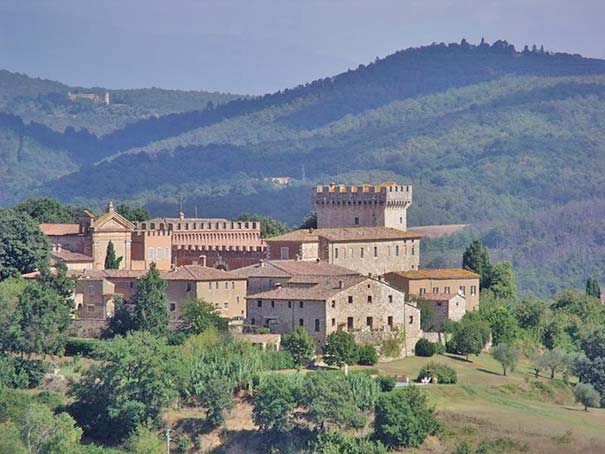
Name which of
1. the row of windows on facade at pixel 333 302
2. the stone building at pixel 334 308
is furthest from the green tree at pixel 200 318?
the row of windows on facade at pixel 333 302

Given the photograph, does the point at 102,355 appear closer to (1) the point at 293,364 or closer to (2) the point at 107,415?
(2) the point at 107,415

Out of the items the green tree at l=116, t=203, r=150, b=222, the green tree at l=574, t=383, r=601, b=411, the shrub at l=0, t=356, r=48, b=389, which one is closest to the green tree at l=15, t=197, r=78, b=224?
the green tree at l=116, t=203, r=150, b=222

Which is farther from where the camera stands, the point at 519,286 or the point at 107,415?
the point at 519,286

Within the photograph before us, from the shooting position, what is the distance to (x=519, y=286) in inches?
6688

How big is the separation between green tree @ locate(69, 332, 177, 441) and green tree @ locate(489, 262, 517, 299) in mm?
26055

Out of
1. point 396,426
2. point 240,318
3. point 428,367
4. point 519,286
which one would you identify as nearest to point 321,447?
point 396,426

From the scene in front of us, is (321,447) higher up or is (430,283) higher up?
(430,283)

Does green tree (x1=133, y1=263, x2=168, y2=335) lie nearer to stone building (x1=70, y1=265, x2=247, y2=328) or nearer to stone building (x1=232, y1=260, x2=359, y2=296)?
stone building (x1=70, y1=265, x2=247, y2=328)

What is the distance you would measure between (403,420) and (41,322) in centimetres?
1577

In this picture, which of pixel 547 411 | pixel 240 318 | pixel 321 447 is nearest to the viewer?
pixel 321 447

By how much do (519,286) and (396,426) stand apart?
99.2 metres

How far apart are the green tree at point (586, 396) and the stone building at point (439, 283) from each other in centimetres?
977

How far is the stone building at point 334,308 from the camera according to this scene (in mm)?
78938

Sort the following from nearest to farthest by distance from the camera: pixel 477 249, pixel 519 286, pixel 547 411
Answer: pixel 547 411 < pixel 477 249 < pixel 519 286
